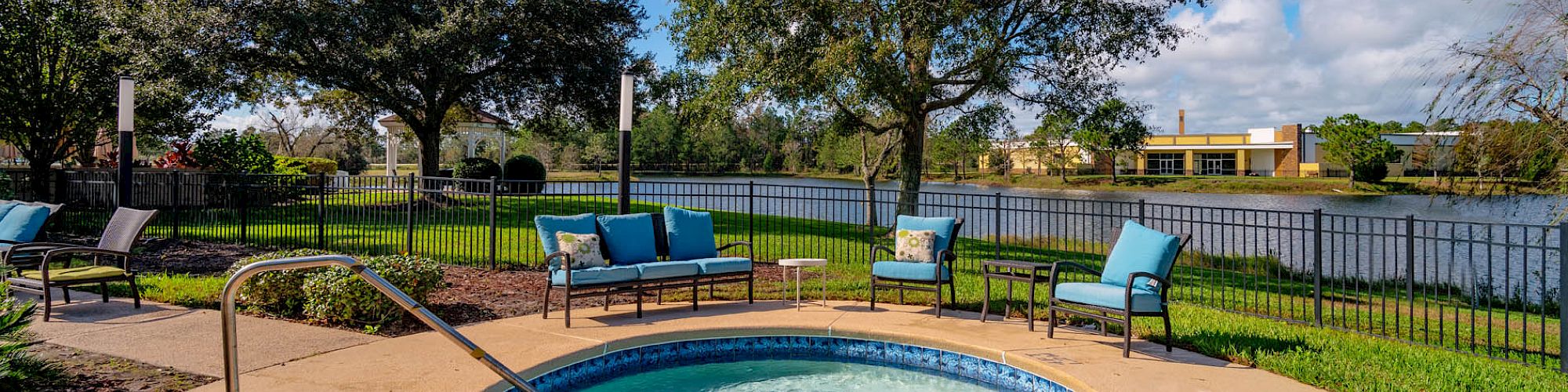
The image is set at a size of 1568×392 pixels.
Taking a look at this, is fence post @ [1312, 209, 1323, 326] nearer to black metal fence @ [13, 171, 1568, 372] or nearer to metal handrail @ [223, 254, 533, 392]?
black metal fence @ [13, 171, 1568, 372]

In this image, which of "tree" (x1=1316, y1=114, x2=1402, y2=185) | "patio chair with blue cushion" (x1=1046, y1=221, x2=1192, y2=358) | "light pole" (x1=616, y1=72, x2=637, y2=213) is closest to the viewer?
"patio chair with blue cushion" (x1=1046, y1=221, x2=1192, y2=358)

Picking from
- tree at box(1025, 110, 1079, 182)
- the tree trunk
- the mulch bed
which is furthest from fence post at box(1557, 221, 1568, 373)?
tree at box(1025, 110, 1079, 182)

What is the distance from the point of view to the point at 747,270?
6895 mm

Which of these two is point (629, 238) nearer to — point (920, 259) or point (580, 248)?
point (580, 248)

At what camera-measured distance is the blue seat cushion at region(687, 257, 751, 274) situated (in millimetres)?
6609

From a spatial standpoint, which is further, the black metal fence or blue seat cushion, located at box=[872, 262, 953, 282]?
blue seat cushion, located at box=[872, 262, 953, 282]

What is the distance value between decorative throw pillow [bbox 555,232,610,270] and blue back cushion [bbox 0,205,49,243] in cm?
461

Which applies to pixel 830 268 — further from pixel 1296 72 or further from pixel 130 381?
pixel 1296 72

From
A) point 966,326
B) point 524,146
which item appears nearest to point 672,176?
point 524,146

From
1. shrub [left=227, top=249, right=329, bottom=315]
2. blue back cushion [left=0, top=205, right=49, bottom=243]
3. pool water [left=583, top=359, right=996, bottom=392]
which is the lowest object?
pool water [left=583, top=359, right=996, bottom=392]

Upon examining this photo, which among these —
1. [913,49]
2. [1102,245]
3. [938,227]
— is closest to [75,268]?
[938,227]

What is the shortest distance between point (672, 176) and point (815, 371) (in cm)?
4685

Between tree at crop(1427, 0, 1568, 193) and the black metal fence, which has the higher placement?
tree at crop(1427, 0, 1568, 193)

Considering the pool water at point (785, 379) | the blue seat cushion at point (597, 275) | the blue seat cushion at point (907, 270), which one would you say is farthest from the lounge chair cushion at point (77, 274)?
the blue seat cushion at point (907, 270)
